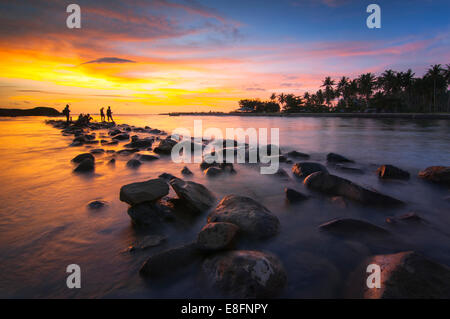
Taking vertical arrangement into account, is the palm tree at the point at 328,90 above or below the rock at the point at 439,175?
above

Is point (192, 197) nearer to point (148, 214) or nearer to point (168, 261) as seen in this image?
point (148, 214)

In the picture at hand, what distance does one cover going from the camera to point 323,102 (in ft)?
334

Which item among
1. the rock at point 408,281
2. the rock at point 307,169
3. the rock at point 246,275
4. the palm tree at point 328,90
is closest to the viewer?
the rock at point 408,281

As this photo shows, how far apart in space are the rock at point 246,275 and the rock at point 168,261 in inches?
12.3

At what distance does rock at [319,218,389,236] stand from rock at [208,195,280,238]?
2.83ft

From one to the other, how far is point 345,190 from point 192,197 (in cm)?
340

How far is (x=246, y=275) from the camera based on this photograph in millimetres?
2287

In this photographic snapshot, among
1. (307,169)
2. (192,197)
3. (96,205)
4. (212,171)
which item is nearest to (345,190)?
(307,169)

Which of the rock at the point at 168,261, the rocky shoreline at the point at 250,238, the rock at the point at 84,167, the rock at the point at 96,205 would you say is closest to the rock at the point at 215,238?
the rocky shoreline at the point at 250,238

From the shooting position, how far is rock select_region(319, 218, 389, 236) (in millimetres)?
3369

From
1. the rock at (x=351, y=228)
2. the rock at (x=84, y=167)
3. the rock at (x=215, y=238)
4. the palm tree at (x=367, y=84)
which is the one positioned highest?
the palm tree at (x=367, y=84)

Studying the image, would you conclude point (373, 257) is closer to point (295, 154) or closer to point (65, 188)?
point (65, 188)

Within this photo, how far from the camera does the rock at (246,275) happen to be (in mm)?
2240

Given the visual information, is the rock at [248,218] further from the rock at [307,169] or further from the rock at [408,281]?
the rock at [307,169]
